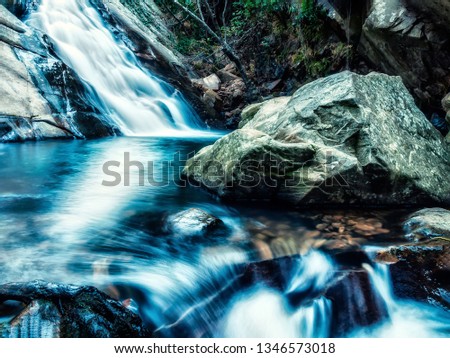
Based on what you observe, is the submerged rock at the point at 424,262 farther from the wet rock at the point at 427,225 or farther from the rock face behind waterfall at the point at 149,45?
the rock face behind waterfall at the point at 149,45

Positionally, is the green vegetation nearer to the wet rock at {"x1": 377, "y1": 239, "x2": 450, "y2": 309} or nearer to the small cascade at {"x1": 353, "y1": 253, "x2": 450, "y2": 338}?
the wet rock at {"x1": 377, "y1": 239, "x2": 450, "y2": 309}

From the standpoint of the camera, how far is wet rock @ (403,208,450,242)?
286cm

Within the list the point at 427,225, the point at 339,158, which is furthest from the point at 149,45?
the point at 427,225

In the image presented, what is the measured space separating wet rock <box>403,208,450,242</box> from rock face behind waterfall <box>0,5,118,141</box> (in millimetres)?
6954

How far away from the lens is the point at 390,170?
11.5 feet

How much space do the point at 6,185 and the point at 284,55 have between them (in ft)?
30.2

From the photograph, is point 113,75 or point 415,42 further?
point 113,75

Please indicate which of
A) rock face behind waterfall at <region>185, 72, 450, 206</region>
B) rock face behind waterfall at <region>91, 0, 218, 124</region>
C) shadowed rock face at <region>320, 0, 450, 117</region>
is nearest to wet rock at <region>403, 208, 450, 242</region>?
rock face behind waterfall at <region>185, 72, 450, 206</region>

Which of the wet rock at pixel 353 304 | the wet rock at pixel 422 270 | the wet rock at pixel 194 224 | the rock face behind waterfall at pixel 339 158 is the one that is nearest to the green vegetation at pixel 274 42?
the rock face behind waterfall at pixel 339 158

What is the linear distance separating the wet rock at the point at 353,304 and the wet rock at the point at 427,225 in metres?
0.77

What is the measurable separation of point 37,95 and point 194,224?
20.3 ft

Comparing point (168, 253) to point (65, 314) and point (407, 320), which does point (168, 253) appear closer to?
point (65, 314)

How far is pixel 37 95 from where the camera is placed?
24.3 feet

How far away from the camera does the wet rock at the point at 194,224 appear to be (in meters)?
3.03
